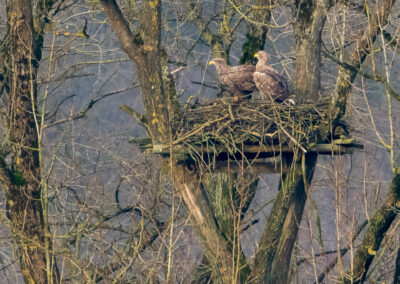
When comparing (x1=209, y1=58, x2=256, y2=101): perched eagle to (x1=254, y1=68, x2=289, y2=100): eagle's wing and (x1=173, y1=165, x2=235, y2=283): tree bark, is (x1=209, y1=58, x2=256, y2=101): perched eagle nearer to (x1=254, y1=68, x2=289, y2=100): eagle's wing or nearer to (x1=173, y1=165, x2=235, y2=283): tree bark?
(x1=254, y1=68, x2=289, y2=100): eagle's wing

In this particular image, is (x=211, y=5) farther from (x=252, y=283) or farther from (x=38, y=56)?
(x=252, y=283)

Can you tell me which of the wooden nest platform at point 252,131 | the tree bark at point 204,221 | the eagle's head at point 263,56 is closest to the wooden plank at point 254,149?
the wooden nest platform at point 252,131

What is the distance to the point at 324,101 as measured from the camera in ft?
28.5

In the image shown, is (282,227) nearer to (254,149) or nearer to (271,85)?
(254,149)

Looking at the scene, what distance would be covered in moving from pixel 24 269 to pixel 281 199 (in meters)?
3.12

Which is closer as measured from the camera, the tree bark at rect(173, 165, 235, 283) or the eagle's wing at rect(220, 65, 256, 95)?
the tree bark at rect(173, 165, 235, 283)

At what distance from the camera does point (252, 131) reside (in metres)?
8.10

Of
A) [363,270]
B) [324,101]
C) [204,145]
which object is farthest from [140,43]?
[363,270]

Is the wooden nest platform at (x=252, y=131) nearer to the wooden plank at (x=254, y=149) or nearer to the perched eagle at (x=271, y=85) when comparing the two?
the wooden plank at (x=254, y=149)

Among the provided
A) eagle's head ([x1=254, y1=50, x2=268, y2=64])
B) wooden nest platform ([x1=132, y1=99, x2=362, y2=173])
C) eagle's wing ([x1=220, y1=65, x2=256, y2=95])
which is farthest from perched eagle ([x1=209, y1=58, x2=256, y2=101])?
wooden nest platform ([x1=132, y1=99, x2=362, y2=173])

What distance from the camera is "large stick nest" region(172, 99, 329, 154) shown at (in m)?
8.09

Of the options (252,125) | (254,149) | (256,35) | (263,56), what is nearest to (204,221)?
(254,149)

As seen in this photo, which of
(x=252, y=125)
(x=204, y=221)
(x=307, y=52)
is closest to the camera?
(x=252, y=125)

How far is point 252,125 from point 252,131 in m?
0.12
